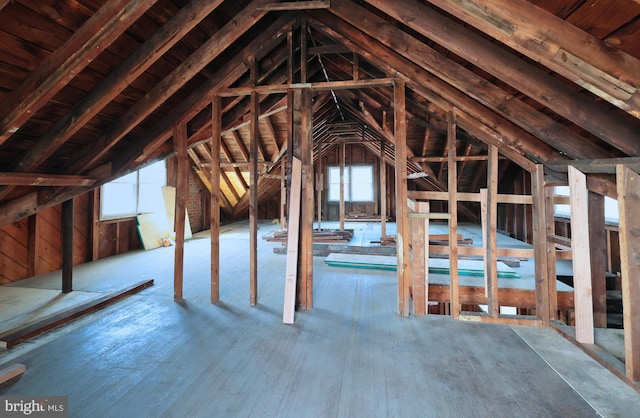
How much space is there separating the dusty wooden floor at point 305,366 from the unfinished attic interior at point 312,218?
0.7 inches

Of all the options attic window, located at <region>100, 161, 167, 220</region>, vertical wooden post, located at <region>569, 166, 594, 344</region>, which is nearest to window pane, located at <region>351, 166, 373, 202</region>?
attic window, located at <region>100, 161, 167, 220</region>

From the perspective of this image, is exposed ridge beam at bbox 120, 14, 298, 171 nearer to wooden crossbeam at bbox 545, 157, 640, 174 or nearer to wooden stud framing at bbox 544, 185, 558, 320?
wooden crossbeam at bbox 545, 157, 640, 174

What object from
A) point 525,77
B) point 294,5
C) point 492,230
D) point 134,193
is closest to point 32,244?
point 134,193

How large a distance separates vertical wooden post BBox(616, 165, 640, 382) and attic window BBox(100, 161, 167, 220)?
706cm

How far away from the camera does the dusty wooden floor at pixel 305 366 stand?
1.75m

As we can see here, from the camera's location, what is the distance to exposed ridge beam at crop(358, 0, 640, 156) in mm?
1830

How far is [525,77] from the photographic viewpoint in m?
1.99

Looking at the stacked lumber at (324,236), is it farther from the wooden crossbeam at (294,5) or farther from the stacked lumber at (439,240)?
the wooden crossbeam at (294,5)

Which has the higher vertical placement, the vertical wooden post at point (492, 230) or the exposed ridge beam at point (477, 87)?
the exposed ridge beam at point (477, 87)

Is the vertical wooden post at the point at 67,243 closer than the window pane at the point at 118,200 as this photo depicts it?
Yes

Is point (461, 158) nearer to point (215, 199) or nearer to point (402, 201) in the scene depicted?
point (402, 201)

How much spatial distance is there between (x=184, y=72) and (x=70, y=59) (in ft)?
3.30

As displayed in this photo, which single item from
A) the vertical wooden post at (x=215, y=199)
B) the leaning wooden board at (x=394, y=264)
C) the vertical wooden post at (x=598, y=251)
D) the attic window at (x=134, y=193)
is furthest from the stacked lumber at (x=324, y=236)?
the vertical wooden post at (x=598, y=251)

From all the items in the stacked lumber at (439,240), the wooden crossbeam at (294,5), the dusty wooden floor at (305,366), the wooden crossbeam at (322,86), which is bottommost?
the dusty wooden floor at (305,366)
